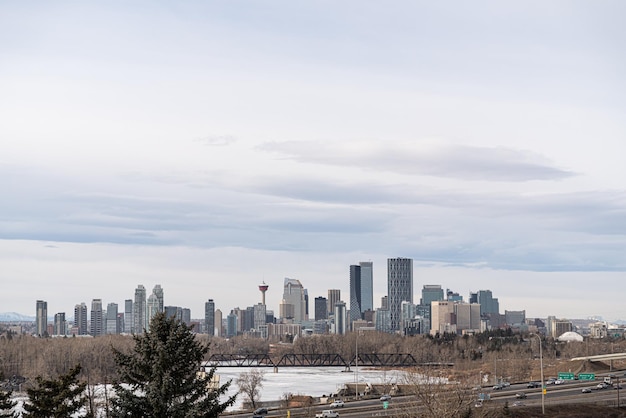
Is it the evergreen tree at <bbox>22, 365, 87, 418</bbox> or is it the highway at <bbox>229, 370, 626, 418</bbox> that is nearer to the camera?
the evergreen tree at <bbox>22, 365, 87, 418</bbox>

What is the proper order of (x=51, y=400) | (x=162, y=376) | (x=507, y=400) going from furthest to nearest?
(x=507, y=400), (x=51, y=400), (x=162, y=376)

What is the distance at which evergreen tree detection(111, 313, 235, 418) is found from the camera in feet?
124

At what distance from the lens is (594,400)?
107125mm

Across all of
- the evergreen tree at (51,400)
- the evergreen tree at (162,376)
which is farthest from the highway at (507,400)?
the evergreen tree at (162,376)

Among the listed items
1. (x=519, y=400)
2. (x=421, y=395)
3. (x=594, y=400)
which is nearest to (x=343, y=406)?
(x=519, y=400)

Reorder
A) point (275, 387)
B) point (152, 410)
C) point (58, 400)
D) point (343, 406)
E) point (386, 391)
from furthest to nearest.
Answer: point (275, 387) < point (386, 391) < point (343, 406) < point (58, 400) < point (152, 410)

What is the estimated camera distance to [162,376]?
124 ft

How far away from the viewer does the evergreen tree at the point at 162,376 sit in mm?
37844

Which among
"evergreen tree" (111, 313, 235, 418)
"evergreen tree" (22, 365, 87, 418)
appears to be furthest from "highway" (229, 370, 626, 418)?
"evergreen tree" (111, 313, 235, 418)

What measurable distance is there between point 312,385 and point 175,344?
139 metres

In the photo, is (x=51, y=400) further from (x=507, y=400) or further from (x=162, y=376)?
(x=507, y=400)

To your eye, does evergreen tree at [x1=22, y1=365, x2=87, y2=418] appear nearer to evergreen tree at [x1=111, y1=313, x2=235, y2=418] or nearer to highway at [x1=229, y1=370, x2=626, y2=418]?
evergreen tree at [x1=111, y1=313, x2=235, y2=418]

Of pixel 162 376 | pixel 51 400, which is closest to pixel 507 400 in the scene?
pixel 51 400

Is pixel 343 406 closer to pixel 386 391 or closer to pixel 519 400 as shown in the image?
pixel 519 400
